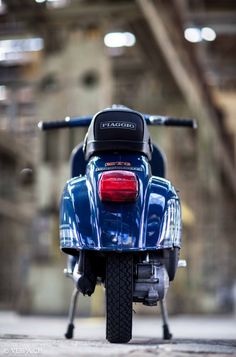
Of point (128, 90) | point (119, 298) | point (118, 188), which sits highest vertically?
point (128, 90)

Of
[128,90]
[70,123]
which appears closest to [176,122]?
[70,123]

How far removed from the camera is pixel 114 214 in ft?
10.9

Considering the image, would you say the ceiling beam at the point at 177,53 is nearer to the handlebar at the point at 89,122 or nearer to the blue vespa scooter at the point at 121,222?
the handlebar at the point at 89,122

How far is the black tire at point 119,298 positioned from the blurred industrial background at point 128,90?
2562mm

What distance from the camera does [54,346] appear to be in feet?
11.0

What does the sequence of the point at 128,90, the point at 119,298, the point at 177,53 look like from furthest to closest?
the point at 128,90 < the point at 177,53 < the point at 119,298

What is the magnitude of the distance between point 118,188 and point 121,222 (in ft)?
0.52

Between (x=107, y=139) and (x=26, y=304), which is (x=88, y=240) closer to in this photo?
(x=107, y=139)

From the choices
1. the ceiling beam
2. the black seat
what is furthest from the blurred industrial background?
the black seat

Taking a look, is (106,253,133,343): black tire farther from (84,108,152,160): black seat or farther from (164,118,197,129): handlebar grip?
(164,118,197,129): handlebar grip

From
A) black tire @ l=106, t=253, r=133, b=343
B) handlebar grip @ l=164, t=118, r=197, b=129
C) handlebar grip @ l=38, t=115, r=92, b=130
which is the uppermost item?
handlebar grip @ l=164, t=118, r=197, b=129

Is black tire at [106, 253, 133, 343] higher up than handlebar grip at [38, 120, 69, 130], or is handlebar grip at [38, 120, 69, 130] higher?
handlebar grip at [38, 120, 69, 130]

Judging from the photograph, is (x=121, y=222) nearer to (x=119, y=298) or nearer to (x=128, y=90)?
(x=119, y=298)

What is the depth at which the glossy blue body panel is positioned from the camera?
10.8 feet
